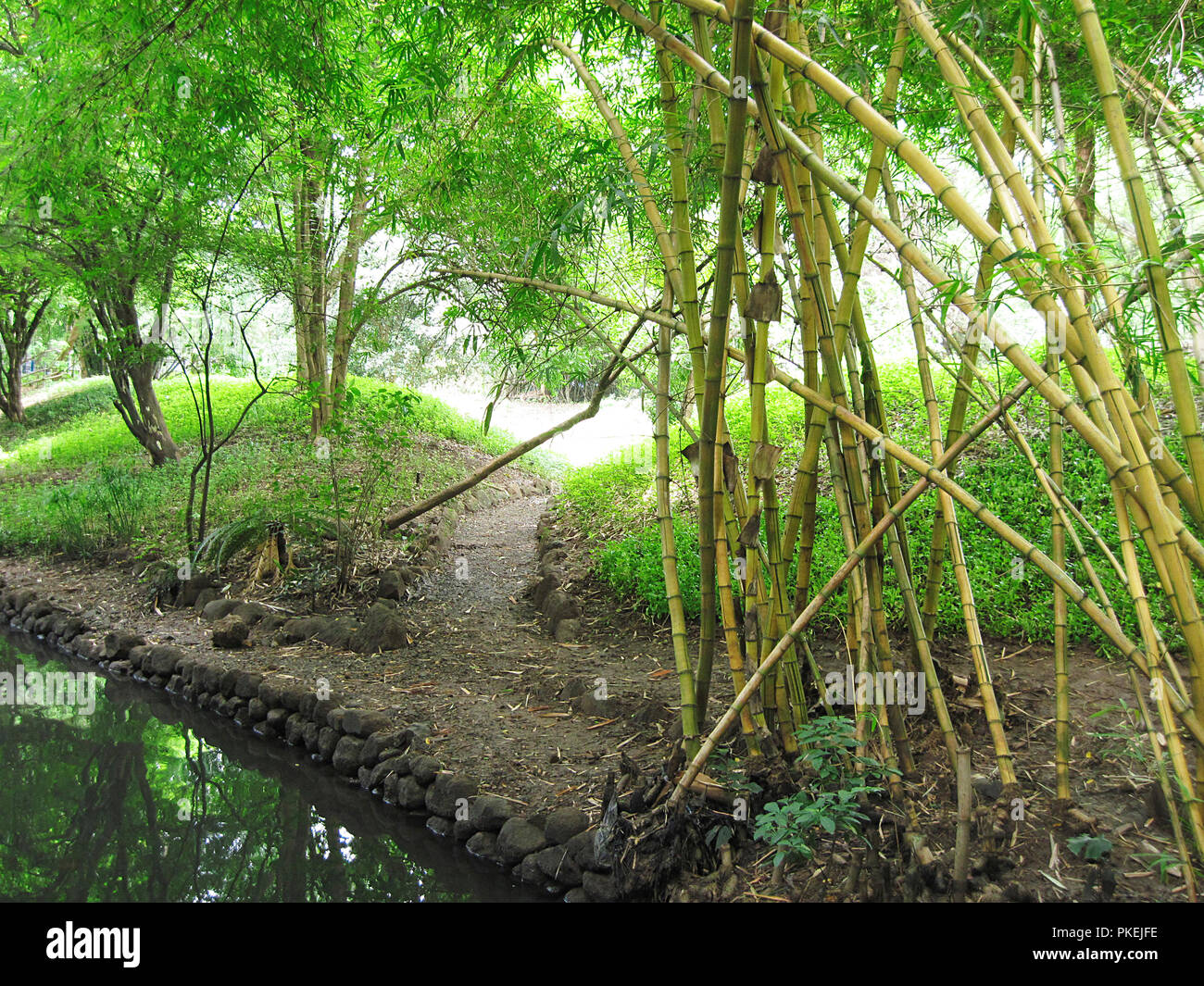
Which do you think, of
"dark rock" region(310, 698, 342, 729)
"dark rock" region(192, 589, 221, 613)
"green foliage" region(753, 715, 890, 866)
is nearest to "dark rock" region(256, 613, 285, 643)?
"dark rock" region(192, 589, 221, 613)

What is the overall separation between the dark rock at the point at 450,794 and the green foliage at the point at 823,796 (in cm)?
114

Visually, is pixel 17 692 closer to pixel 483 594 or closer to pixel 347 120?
pixel 483 594

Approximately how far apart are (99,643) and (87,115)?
3.10 meters

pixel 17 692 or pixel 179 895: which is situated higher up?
pixel 17 692

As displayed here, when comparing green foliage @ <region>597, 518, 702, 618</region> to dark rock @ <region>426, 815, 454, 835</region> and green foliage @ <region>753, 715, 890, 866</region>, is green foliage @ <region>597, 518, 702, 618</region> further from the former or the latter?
green foliage @ <region>753, 715, 890, 866</region>

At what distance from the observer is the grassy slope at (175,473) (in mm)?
5984

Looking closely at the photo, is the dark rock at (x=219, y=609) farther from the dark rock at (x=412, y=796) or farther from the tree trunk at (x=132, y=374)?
the dark rock at (x=412, y=796)

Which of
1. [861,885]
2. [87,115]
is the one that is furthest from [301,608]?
[861,885]

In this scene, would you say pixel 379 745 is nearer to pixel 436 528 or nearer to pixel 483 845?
pixel 483 845

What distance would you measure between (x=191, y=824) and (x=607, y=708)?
173 cm

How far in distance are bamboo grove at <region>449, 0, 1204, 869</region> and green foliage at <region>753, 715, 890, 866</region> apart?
4.6 inches

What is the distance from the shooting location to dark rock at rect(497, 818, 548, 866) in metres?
2.56

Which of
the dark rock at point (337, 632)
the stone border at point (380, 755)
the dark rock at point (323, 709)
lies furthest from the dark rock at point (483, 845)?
the dark rock at point (337, 632)
